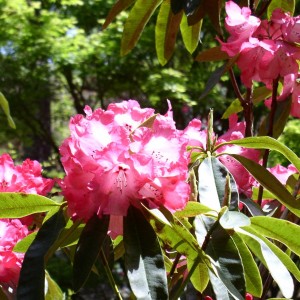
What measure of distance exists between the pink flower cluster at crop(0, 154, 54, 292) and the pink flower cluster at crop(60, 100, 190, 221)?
0.22m

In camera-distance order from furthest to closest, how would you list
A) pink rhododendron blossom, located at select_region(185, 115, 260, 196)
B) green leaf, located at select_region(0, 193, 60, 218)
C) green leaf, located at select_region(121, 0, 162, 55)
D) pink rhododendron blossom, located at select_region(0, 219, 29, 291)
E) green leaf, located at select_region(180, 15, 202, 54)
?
green leaf, located at select_region(180, 15, 202, 54)
green leaf, located at select_region(121, 0, 162, 55)
pink rhododendron blossom, located at select_region(185, 115, 260, 196)
pink rhododendron blossom, located at select_region(0, 219, 29, 291)
green leaf, located at select_region(0, 193, 60, 218)

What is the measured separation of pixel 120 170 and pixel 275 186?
28 centimetres

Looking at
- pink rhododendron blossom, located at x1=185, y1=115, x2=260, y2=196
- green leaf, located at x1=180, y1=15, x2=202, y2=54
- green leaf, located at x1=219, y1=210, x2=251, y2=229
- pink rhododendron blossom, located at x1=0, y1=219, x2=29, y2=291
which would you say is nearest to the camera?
green leaf, located at x1=219, y1=210, x2=251, y2=229

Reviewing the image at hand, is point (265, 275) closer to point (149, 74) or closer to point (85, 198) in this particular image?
point (85, 198)

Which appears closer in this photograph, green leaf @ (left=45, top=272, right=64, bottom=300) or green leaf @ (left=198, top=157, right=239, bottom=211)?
green leaf @ (left=198, top=157, right=239, bottom=211)

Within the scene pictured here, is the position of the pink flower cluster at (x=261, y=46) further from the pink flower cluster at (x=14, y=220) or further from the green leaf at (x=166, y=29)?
the pink flower cluster at (x=14, y=220)

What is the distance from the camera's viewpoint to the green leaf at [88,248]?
2.70 ft

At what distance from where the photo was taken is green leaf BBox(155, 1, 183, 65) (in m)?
1.44

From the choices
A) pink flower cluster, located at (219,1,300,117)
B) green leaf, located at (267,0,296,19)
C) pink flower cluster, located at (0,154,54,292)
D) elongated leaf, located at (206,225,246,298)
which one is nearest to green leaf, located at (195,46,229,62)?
pink flower cluster, located at (219,1,300,117)

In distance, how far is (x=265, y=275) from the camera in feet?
4.40

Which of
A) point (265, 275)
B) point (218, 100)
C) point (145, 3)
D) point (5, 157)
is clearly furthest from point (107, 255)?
point (218, 100)

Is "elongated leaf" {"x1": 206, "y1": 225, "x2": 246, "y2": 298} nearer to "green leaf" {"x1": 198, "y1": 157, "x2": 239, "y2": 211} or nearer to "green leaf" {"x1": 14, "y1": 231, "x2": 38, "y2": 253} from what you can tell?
"green leaf" {"x1": 198, "y1": 157, "x2": 239, "y2": 211}

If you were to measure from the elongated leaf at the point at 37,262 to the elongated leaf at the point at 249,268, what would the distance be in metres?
0.23

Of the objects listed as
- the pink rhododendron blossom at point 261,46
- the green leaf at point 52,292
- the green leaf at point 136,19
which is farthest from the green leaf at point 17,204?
the green leaf at point 136,19
